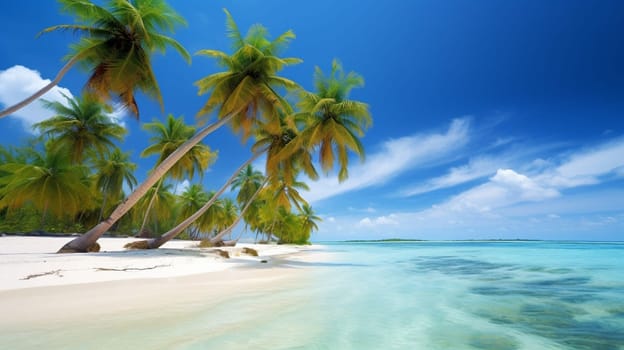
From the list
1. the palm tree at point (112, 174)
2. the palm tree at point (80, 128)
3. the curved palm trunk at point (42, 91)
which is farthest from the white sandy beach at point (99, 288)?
the palm tree at point (112, 174)

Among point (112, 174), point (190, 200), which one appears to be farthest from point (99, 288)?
point (190, 200)

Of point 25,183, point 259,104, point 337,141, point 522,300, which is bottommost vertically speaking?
point 522,300

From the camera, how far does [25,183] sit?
1595 centimetres

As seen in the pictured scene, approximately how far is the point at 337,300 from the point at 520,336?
240cm

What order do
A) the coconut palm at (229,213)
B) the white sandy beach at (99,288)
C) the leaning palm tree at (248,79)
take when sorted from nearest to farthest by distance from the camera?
the white sandy beach at (99,288) < the leaning palm tree at (248,79) < the coconut palm at (229,213)

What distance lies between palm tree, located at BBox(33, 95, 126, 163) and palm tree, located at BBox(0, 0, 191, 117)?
8.95m

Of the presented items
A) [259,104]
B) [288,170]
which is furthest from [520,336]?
[288,170]

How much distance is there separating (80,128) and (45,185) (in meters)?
4.55

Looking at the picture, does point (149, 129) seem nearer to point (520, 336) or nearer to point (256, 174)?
point (256, 174)

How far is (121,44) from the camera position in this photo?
10758mm

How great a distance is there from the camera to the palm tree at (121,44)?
9945 mm

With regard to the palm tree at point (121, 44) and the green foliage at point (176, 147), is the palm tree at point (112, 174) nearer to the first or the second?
the green foliage at point (176, 147)

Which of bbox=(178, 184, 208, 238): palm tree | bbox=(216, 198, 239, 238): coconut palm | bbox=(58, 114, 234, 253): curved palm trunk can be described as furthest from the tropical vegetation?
bbox=(216, 198, 239, 238): coconut palm

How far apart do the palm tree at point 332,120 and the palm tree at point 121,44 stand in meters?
6.52
